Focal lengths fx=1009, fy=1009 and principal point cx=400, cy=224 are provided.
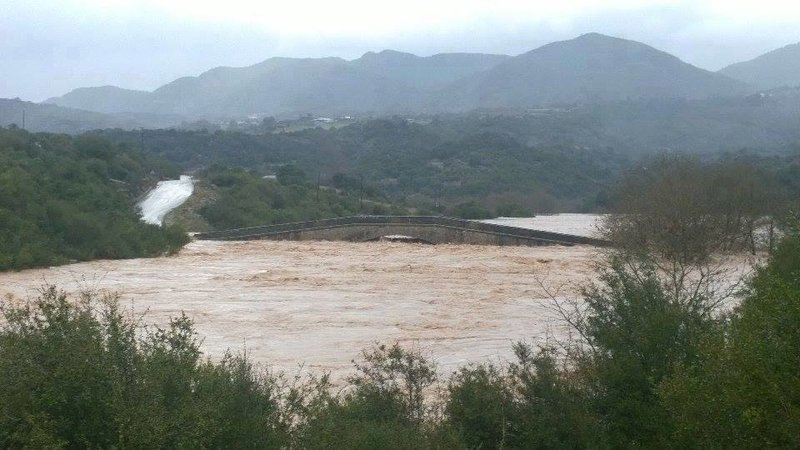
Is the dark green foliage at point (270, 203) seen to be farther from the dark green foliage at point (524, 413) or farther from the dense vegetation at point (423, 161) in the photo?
the dark green foliage at point (524, 413)

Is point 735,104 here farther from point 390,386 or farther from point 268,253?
point 390,386

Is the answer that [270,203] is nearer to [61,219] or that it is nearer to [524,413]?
[61,219]

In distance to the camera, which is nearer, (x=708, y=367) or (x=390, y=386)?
(x=708, y=367)

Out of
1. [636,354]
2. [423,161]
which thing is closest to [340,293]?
[636,354]

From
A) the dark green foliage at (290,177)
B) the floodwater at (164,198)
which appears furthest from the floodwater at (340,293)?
the dark green foliage at (290,177)

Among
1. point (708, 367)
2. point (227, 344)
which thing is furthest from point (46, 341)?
point (227, 344)

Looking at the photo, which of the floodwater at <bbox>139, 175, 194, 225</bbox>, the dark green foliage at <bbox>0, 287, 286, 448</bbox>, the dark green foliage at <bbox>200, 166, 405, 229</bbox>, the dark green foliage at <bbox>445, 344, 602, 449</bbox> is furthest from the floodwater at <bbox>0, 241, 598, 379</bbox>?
the dark green foliage at <bbox>200, 166, 405, 229</bbox>

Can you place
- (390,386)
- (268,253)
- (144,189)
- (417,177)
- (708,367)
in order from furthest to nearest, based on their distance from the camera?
1. (417,177)
2. (144,189)
3. (268,253)
4. (390,386)
5. (708,367)
